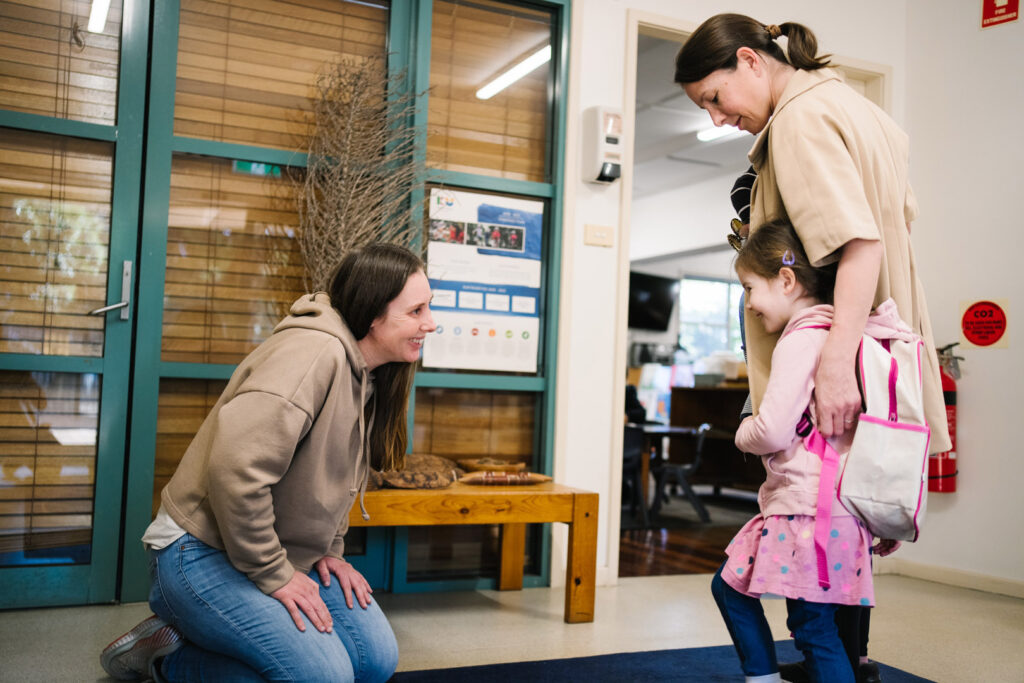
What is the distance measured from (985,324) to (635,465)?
2440 mm

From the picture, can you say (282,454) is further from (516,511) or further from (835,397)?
(516,511)

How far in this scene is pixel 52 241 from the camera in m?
2.95

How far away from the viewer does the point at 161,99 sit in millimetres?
3029

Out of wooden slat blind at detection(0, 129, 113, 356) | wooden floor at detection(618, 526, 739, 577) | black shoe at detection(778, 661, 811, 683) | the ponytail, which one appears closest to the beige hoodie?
the ponytail

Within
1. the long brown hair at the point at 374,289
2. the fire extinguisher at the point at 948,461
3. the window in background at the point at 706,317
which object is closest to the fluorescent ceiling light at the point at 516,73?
the long brown hair at the point at 374,289

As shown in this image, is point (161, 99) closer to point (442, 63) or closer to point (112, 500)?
point (442, 63)

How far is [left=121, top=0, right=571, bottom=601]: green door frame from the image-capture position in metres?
2.97

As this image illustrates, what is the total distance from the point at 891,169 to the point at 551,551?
2.34 meters

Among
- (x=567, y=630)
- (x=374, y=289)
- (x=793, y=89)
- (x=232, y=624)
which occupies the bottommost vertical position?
(x=567, y=630)

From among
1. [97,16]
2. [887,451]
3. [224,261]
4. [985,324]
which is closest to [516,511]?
[224,261]

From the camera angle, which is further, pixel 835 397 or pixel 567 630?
pixel 567 630

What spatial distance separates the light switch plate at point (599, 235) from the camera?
3629 mm

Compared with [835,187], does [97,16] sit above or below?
above

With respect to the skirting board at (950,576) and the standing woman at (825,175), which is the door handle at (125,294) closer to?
the standing woman at (825,175)
